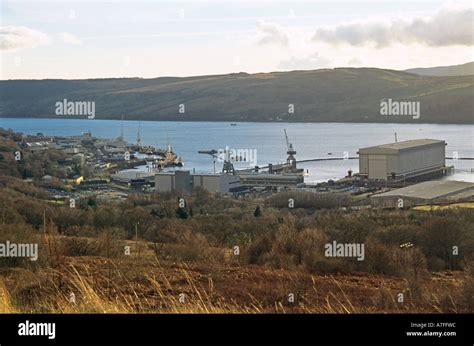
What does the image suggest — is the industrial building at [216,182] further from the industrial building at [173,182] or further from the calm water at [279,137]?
the calm water at [279,137]

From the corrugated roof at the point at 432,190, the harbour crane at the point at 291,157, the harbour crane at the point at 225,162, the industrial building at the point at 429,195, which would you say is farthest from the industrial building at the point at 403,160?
the harbour crane at the point at 225,162

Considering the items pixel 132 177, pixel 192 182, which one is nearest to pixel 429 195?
pixel 192 182

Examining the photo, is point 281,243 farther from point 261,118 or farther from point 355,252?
point 261,118

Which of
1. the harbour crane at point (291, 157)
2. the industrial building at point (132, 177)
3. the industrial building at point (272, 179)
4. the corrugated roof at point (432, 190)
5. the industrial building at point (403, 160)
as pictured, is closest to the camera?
the corrugated roof at point (432, 190)

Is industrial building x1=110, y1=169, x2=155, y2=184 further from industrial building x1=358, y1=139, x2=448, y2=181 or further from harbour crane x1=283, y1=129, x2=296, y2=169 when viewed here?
industrial building x1=358, y1=139, x2=448, y2=181

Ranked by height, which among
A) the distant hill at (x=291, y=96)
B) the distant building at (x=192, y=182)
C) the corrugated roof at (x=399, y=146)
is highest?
the distant hill at (x=291, y=96)

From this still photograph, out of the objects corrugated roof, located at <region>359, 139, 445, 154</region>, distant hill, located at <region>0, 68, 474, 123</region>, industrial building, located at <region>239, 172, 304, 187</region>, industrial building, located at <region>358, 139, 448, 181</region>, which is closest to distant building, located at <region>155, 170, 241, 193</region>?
industrial building, located at <region>239, 172, 304, 187</region>
